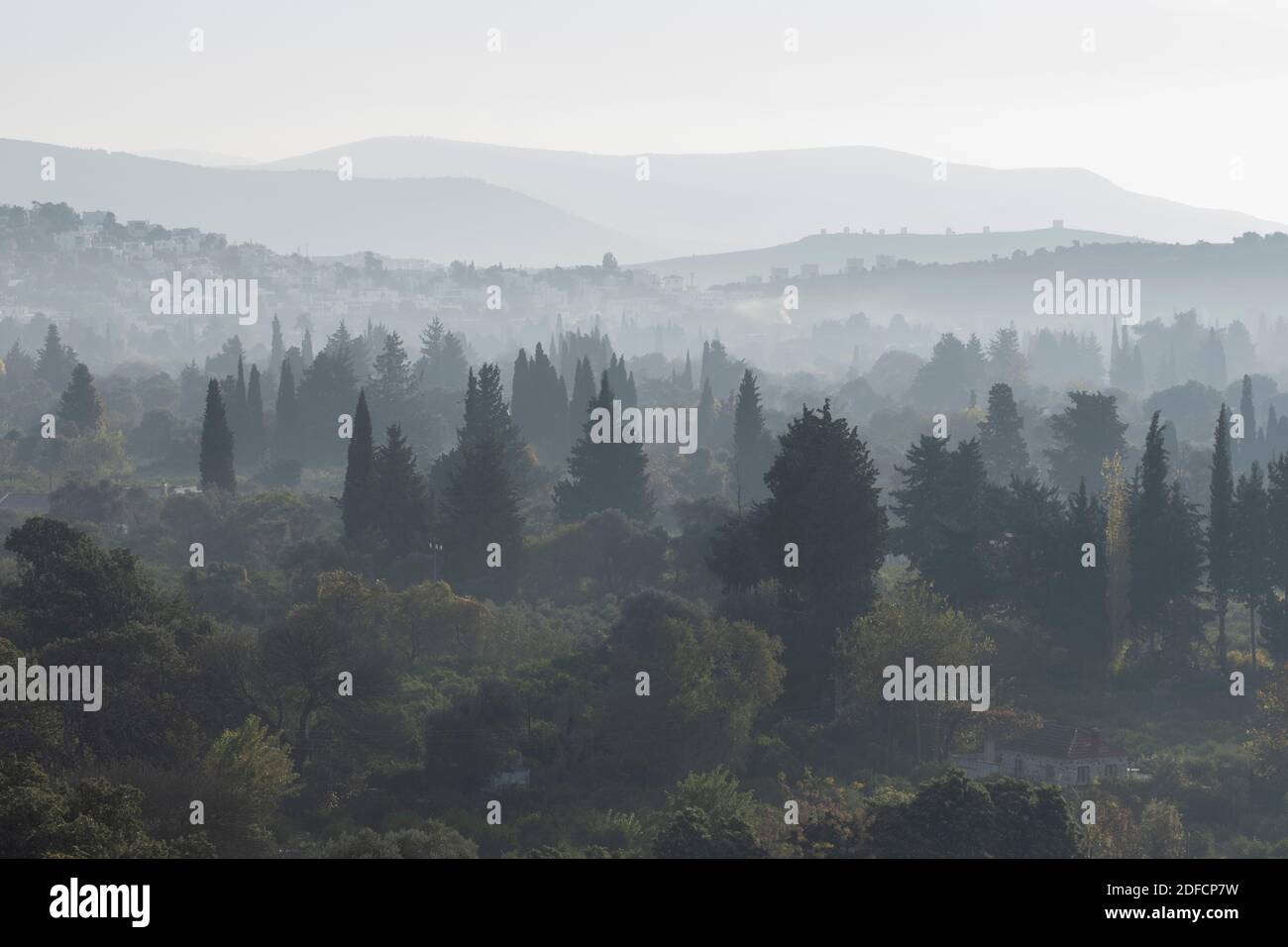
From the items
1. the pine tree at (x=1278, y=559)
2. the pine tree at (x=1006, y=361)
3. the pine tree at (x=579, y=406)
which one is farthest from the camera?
the pine tree at (x=1006, y=361)

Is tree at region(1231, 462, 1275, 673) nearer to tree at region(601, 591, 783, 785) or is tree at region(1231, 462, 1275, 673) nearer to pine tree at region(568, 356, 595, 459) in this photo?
tree at region(601, 591, 783, 785)

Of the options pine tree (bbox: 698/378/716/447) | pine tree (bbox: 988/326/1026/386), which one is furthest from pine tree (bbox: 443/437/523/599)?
pine tree (bbox: 988/326/1026/386)

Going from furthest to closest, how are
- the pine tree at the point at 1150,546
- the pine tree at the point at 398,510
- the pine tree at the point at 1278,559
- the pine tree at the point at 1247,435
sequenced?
the pine tree at the point at 1247,435 < the pine tree at the point at 398,510 < the pine tree at the point at 1150,546 < the pine tree at the point at 1278,559

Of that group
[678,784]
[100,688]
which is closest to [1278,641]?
[678,784]
